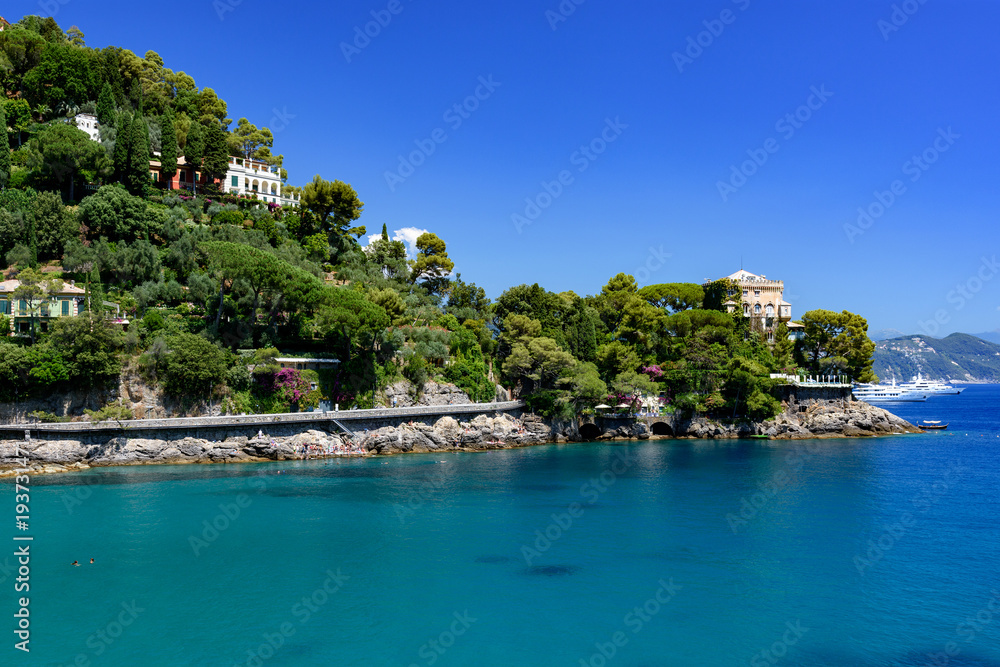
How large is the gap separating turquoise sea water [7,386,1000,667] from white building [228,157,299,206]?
45331 millimetres

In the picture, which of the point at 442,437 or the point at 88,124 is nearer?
the point at 442,437

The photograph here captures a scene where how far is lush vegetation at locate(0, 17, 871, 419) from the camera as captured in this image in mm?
44812

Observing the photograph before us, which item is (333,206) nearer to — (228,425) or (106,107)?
(106,107)

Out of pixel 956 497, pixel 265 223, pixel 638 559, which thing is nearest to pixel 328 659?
pixel 638 559

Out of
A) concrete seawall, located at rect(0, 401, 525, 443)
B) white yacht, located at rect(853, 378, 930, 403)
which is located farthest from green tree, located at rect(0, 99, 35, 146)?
white yacht, located at rect(853, 378, 930, 403)

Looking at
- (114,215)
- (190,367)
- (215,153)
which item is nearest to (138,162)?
(114,215)

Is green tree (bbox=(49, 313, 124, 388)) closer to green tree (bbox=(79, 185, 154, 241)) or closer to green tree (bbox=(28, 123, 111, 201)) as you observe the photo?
green tree (bbox=(79, 185, 154, 241))

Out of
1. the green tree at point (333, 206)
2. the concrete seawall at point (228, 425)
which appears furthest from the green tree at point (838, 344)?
the green tree at point (333, 206)

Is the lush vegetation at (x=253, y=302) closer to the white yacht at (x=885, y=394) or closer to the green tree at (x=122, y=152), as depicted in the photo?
the green tree at (x=122, y=152)

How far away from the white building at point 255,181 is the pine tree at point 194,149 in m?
4.19

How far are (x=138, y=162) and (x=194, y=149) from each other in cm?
919

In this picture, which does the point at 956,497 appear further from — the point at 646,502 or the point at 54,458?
the point at 54,458

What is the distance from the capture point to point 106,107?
67.2m

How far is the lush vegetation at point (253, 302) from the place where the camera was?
44812 millimetres
